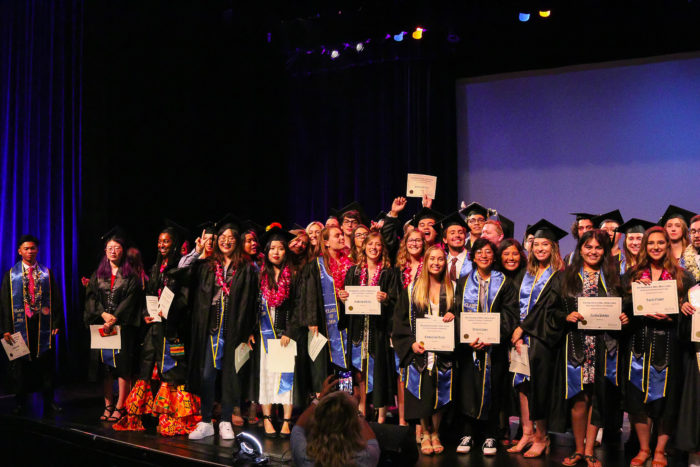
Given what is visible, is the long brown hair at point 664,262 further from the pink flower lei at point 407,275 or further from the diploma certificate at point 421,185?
the diploma certificate at point 421,185

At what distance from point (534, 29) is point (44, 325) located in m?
6.61

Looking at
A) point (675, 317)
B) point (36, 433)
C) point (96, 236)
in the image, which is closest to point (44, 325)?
point (36, 433)

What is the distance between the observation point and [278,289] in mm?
6020

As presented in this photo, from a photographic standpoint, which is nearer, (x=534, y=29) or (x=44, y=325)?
(x=44, y=325)

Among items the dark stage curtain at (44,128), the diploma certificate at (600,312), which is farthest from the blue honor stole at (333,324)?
the dark stage curtain at (44,128)

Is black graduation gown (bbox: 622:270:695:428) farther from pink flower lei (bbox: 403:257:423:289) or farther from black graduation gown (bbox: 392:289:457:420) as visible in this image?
pink flower lei (bbox: 403:257:423:289)

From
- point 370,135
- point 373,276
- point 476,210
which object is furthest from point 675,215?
point 370,135

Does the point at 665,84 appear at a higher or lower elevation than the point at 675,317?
higher

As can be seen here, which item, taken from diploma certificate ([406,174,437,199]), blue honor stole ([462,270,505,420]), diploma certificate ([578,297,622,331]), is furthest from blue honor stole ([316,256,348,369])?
diploma certificate ([578,297,622,331])

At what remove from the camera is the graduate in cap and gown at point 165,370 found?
6.18 meters

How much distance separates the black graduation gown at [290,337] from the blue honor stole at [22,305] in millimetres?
2539

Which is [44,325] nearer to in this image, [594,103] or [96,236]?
[96,236]

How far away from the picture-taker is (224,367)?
603 centimetres

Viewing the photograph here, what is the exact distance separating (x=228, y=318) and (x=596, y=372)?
9.86 ft
